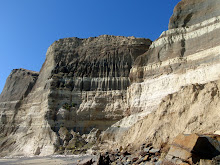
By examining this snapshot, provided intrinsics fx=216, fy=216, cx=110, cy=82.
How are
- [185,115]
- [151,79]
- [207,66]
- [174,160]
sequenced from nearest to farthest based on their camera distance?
[174,160]
[185,115]
[207,66]
[151,79]

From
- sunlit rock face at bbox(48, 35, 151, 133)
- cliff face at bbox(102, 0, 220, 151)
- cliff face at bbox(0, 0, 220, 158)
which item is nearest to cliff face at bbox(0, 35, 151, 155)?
sunlit rock face at bbox(48, 35, 151, 133)

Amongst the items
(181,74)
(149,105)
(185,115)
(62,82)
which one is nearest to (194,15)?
(181,74)

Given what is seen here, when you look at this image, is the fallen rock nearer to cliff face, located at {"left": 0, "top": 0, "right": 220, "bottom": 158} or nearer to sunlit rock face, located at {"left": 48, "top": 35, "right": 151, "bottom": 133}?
cliff face, located at {"left": 0, "top": 0, "right": 220, "bottom": 158}

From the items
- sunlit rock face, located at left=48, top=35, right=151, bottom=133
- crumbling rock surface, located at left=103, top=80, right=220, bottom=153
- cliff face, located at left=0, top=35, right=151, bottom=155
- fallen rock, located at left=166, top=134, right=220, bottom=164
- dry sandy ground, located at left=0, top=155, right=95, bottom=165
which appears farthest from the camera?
sunlit rock face, located at left=48, top=35, right=151, bottom=133

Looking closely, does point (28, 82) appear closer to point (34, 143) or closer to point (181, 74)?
point (34, 143)

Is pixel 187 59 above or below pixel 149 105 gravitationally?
above

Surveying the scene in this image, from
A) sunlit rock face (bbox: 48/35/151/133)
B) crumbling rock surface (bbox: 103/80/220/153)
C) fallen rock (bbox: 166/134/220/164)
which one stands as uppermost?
sunlit rock face (bbox: 48/35/151/133)

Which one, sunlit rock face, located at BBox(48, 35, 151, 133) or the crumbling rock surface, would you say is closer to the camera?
the crumbling rock surface

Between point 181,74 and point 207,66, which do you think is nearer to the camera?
point 207,66

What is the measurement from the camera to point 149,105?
2997 centimetres

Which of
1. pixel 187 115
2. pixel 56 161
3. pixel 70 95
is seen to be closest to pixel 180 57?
pixel 187 115

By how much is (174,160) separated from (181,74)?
19637 millimetres

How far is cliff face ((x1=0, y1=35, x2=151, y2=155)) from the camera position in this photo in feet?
129

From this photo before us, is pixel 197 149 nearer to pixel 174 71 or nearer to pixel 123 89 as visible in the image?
pixel 174 71
